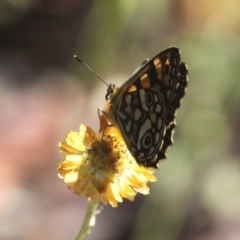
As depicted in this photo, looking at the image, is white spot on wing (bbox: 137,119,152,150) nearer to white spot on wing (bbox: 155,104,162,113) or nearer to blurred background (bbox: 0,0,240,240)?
white spot on wing (bbox: 155,104,162,113)

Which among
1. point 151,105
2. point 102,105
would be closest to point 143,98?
point 151,105

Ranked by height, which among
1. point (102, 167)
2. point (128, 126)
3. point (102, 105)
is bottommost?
point (102, 167)

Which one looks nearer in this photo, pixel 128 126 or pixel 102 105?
pixel 128 126

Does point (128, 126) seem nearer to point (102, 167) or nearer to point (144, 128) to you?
point (144, 128)

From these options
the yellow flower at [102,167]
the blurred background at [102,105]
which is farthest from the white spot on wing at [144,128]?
the blurred background at [102,105]

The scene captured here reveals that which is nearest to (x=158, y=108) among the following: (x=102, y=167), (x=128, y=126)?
(x=128, y=126)

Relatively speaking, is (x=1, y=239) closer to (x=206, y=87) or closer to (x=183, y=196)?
(x=183, y=196)

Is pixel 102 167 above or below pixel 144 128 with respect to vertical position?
below

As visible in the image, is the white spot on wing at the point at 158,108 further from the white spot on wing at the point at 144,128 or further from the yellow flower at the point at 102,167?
the yellow flower at the point at 102,167
